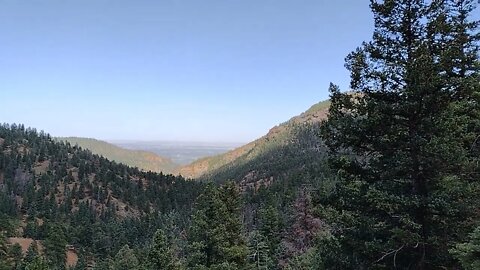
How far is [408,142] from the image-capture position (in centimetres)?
1125

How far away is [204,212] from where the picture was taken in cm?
2561

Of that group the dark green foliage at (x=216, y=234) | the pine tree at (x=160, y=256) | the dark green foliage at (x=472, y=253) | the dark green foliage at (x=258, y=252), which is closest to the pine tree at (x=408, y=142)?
the dark green foliage at (x=472, y=253)

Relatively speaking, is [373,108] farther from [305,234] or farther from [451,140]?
[305,234]

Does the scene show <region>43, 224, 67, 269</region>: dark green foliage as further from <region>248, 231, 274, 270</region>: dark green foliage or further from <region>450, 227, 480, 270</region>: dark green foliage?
<region>450, 227, 480, 270</region>: dark green foliage

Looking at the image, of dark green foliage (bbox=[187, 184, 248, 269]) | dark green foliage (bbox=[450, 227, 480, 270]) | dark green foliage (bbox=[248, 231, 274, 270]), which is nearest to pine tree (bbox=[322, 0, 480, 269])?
dark green foliage (bbox=[450, 227, 480, 270])

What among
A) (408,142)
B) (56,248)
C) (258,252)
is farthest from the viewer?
(56,248)

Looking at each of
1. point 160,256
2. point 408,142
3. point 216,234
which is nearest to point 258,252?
point 160,256

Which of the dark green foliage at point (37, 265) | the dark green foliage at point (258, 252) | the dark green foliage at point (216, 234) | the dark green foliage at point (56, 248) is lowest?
the dark green foliage at point (56, 248)

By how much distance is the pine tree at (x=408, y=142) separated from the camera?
10883 mm

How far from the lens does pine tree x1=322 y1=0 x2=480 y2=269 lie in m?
10.9

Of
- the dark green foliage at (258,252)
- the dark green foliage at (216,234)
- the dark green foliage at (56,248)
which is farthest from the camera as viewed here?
the dark green foliage at (56,248)

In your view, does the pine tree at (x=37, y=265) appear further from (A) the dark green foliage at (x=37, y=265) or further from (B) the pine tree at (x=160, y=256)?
(B) the pine tree at (x=160, y=256)

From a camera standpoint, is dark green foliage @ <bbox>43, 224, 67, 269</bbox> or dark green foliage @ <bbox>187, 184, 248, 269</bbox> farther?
dark green foliage @ <bbox>43, 224, 67, 269</bbox>

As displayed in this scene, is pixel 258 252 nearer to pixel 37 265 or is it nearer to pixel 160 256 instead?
pixel 160 256
